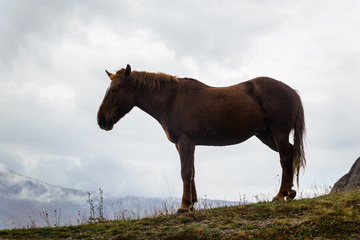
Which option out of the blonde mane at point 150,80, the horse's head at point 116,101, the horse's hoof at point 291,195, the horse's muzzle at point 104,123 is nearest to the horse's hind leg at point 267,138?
the horse's hoof at point 291,195

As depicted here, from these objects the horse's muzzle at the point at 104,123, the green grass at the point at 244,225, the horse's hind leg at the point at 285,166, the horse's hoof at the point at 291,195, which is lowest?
the green grass at the point at 244,225

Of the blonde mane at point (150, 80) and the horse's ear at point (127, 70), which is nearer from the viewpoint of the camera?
the horse's ear at point (127, 70)

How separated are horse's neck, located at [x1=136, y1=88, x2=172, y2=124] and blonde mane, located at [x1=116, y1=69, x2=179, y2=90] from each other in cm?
13

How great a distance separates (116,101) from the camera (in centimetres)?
826

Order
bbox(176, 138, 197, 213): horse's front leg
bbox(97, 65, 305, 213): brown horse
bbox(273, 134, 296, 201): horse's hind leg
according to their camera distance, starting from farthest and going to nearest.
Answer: bbox(273, 134, 296, 201): horse's hind leg → bbox(97, 65, 305, 213): brown horse → bbox(176, 138, 197, 213): horse's front leg

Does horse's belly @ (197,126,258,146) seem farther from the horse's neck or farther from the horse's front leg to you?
the horse's neck

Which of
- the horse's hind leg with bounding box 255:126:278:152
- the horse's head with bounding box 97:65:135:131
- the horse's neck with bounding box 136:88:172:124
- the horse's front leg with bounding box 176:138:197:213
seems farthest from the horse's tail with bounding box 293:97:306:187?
the horse's head with bounding box 97:65:135:131

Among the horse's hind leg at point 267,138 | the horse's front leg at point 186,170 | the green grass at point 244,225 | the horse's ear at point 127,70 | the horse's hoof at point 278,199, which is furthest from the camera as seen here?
the horse's hind leg at point 267,138

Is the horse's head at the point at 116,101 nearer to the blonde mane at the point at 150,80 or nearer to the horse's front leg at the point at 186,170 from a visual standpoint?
the blonde mane at the point at 150,80

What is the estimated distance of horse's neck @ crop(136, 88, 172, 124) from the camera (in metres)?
8.27

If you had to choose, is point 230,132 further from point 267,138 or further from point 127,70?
point 127,70

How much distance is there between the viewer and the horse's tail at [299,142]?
8695 mm

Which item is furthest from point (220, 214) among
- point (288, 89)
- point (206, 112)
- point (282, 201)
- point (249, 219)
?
point (288, 89)

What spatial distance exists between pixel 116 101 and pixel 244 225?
3.85 meters
